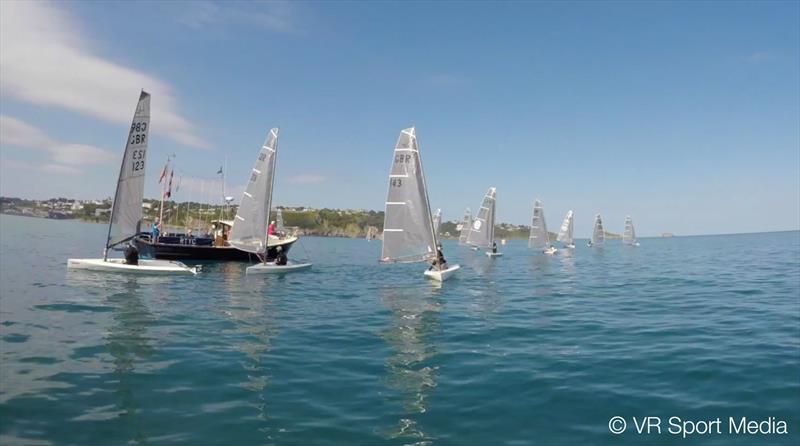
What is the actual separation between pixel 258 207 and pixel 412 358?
98.5ft

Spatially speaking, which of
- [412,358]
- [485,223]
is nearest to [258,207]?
[412,358]

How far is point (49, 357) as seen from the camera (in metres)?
12.5

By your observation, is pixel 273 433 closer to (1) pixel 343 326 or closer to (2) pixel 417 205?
(1) pixel 343 326

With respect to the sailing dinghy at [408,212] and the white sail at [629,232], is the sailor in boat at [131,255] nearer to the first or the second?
the sailing dinghy at [408,212]

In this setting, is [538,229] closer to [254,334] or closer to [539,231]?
[539,231]

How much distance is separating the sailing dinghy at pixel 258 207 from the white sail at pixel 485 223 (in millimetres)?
35336

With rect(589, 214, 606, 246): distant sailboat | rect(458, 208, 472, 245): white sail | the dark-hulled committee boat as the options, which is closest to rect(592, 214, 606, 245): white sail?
rect(589, 214, 606, 246): distant sailboat

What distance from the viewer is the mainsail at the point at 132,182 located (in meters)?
34.0

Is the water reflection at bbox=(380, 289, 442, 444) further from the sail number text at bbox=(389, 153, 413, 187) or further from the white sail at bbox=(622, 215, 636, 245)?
the white sail at bbox=(622, 215, 636, 245)

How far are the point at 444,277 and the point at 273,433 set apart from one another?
87.2 ft

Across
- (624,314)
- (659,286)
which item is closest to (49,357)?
(624,314)

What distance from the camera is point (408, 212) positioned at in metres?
34.4

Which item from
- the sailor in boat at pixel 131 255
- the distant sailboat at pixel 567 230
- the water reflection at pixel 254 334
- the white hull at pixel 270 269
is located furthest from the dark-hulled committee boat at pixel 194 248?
the distant sailboat at pixel 567 230

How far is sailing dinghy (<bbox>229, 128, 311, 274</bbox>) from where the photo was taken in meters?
40.5
